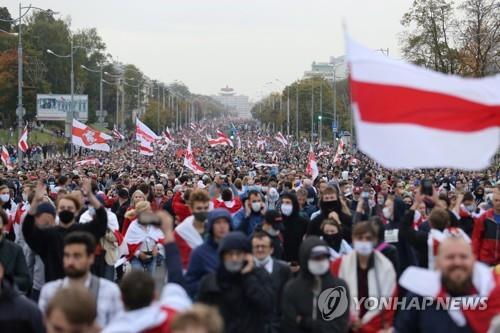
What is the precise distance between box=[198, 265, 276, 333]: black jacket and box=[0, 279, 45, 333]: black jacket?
1.24 meters

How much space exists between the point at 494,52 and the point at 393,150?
43.8m

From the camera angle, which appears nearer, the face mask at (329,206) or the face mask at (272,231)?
the face mask at (272,231)

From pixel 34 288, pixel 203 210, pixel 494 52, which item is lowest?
pixel 34 288

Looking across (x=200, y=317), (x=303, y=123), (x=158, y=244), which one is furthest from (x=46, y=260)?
(x=303, y=123)

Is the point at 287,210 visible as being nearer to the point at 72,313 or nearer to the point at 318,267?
the point at 318,267

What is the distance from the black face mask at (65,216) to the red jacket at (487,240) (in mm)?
3930

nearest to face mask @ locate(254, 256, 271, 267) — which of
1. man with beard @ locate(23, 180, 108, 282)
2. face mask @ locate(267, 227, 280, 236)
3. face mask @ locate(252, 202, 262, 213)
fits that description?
face mask @ locate(267, 227, 280, 236)

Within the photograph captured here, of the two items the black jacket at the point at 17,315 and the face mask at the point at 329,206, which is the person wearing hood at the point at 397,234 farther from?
the black jacket at the point at 17,315

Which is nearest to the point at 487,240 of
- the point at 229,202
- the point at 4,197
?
the point at 229,202

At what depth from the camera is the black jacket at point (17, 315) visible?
5715 mm

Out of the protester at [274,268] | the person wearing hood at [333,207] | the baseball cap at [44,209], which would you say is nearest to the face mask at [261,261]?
the protester at [274,268]

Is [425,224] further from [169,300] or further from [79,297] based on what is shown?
[79,297]

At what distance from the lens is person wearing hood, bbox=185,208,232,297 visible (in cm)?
728

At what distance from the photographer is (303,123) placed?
118 metres
